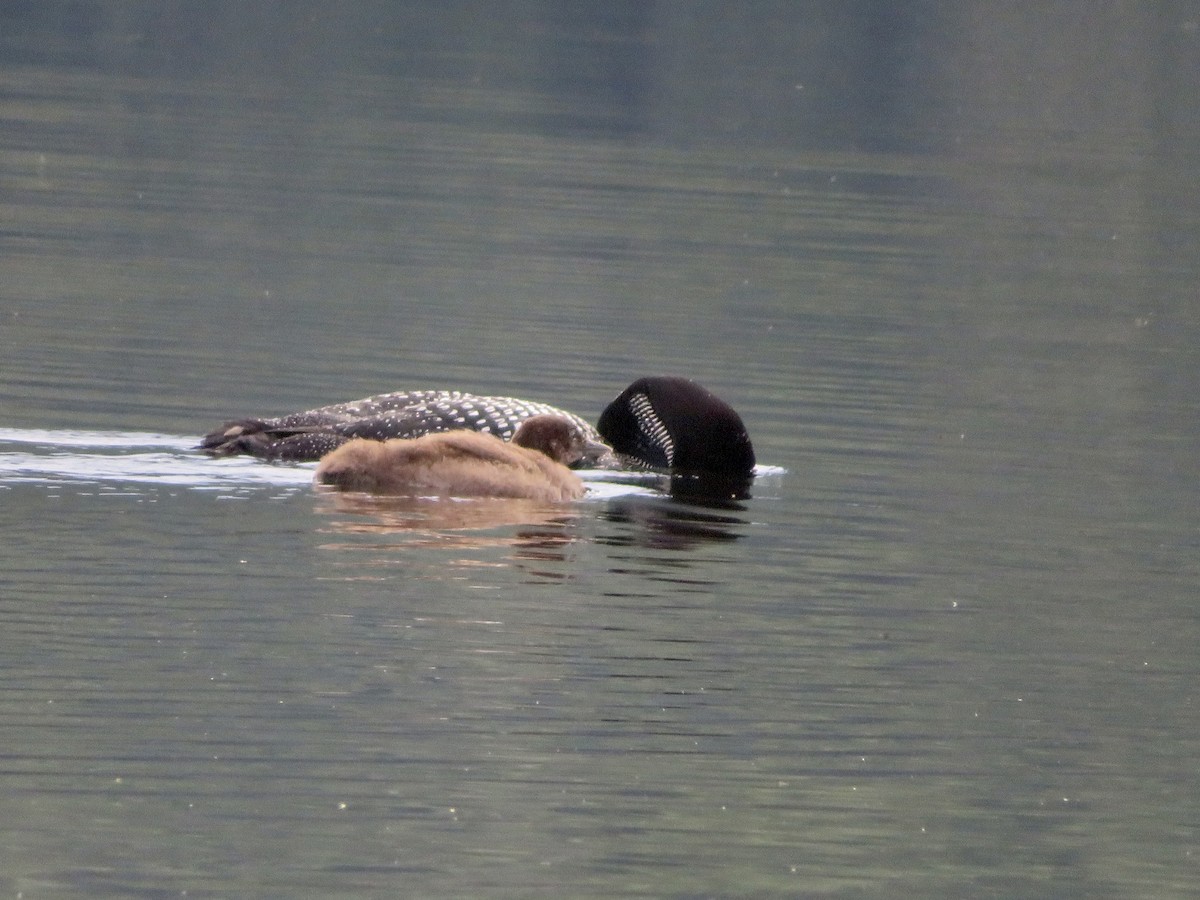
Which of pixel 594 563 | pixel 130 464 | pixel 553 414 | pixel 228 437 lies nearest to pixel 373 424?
pixel 228 437

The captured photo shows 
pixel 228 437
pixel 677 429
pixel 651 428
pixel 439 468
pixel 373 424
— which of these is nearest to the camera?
pixel 439 468

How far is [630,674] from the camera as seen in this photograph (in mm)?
6625

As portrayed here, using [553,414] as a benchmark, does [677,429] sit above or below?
below

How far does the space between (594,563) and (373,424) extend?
2.07 m

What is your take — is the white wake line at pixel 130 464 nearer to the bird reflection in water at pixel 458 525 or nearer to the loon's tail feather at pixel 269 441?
the loon's tail feather at pixel 269 441

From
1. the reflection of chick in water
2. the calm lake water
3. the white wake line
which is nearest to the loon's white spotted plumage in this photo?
the calm lake water

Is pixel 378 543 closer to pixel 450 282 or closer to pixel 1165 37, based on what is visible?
pixel 450 282

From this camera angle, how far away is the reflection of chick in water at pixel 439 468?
9000 mm

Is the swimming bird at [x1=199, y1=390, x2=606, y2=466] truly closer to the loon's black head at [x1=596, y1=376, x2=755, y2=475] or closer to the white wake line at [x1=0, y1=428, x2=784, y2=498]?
the white wake line at [x1=0, y1=428, x2=784, y2=498]

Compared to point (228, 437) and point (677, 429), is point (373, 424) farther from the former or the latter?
point (677, 429)

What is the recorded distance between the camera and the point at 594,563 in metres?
8.11

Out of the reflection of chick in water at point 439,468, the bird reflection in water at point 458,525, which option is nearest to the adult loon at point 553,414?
the reflection of chick in water at point 439,468

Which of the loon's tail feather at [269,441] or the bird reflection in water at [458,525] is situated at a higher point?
the loon's tail feather at [269,441]

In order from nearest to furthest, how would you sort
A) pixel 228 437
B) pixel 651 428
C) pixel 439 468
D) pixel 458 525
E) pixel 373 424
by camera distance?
pixel 458 525 < pixel 439 468 < pixel 228 437 < pixel 373 424 < pixel 651 428
